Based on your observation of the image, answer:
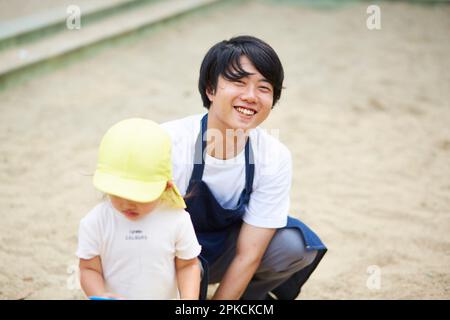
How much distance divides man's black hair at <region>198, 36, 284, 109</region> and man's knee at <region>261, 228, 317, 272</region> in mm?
611

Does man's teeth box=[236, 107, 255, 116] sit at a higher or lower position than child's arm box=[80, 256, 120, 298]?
higher

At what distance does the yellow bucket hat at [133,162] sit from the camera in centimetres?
168

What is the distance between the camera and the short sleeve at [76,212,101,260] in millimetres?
1852

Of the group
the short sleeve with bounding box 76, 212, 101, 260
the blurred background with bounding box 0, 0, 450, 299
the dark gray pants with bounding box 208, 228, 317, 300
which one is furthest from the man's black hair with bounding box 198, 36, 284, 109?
the blurred background with bounding box 0, 0, 450, 299

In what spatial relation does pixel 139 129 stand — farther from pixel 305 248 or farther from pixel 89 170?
pixel 89 170

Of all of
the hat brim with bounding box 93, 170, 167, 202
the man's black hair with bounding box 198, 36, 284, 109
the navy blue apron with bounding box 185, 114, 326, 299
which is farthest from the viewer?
the navy blue apron with bounding box 185, 114, 326, 299

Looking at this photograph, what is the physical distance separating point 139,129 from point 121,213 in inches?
12.3

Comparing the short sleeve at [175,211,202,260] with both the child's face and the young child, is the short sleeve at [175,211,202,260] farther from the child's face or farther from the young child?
the child's face

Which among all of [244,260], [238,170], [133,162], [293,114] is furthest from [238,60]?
[293,114]

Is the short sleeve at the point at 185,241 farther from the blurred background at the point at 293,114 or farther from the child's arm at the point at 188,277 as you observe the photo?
the blurred background at the point at 293,114

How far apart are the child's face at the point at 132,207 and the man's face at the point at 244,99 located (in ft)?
1.66

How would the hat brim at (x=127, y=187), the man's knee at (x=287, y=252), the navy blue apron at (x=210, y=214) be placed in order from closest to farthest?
the hat brim at (x=127, y=187)
the navy blue apron at (x=210, y=214)
the man's knee at (x=287, y=252)

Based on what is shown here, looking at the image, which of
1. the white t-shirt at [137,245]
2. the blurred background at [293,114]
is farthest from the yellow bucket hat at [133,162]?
the blurred background at [293,114]
